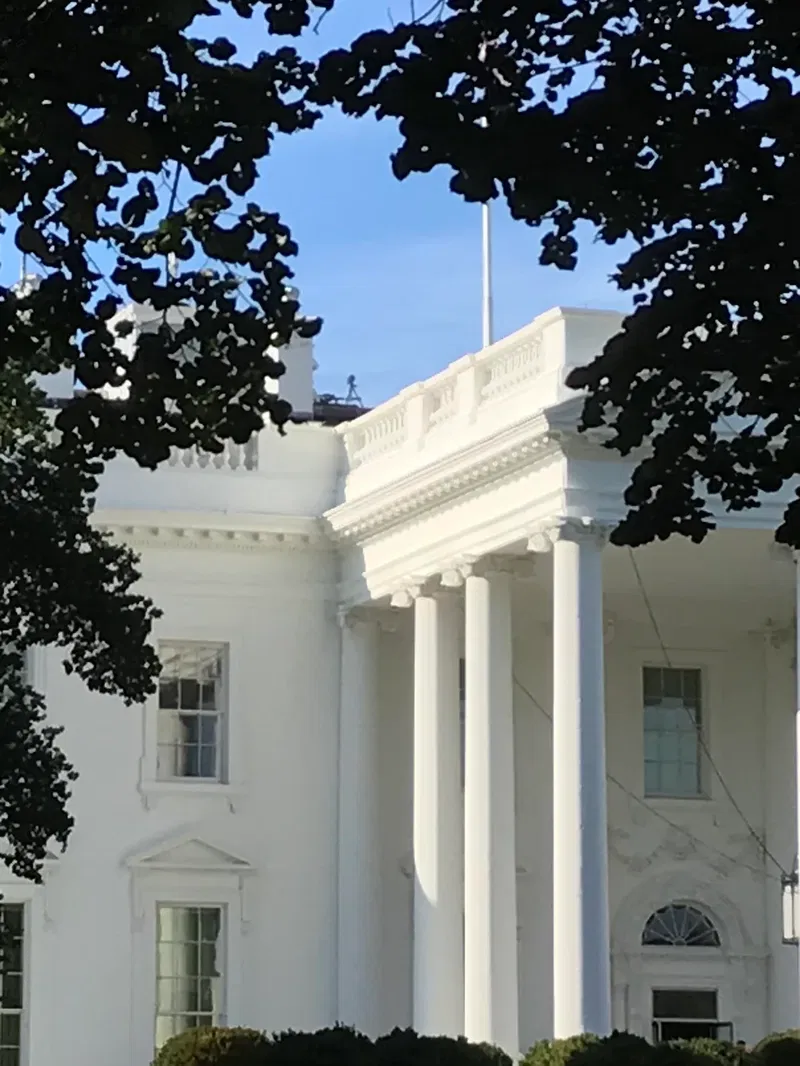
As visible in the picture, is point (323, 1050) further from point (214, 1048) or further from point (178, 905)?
point (178, 905)

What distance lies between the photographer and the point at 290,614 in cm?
3797

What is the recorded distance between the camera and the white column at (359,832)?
121 feet

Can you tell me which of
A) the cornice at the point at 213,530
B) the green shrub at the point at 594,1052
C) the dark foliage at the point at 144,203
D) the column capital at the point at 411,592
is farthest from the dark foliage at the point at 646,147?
the cornice at the point at 213,530

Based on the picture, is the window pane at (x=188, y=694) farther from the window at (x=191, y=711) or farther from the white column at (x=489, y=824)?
the white column at (x=489, y=824)

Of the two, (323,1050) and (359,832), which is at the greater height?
(359,832)

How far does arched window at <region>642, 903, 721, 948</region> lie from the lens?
3903 centimetres

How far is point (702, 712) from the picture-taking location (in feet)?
129

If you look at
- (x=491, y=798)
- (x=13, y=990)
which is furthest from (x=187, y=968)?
(x=491, y=798)

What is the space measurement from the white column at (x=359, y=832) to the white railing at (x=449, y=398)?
2.42m

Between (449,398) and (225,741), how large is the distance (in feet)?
18.3

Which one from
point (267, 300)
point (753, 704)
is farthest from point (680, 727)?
point (267, 300)

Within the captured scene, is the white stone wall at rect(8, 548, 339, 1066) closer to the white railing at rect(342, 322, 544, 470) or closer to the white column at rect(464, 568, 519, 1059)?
the white railing at rect(342, 322, 544, 470)

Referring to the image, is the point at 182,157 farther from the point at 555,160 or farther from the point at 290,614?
the point at 290,614

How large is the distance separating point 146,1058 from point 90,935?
1.70m
